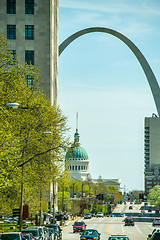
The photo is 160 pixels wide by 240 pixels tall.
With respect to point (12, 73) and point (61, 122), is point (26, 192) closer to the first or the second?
point (61, 122)

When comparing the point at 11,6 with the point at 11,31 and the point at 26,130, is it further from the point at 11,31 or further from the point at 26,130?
the point at 26,130

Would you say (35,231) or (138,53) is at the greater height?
(138,53)

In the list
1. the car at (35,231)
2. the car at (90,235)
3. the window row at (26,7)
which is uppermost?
the window row at (26,7)

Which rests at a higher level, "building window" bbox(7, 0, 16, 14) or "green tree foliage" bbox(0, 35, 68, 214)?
"building window" bbox(7, 0, 16, 14)

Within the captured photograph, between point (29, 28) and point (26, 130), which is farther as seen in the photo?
point (29, 28)

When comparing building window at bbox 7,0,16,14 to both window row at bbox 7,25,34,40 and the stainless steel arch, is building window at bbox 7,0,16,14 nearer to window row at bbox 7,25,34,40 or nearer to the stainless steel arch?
window row at bbox 7,25,34,40

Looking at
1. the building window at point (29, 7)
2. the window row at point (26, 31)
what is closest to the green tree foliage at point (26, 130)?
the window row at point (26, 31)

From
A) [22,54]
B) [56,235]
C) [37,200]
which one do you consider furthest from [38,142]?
[22,54]

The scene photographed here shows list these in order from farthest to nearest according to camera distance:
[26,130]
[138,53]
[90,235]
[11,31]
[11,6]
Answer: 1. [138,53]
2. [11,6]
3. [11,31]
4. [90,235]
5. [26,130]

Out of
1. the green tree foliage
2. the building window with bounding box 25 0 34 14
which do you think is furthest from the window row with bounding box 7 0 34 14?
the green tree foliage

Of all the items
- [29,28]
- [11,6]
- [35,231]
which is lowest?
[35,231]

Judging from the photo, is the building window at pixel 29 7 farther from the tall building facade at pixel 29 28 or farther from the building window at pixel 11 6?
the building window at pixel 11 6

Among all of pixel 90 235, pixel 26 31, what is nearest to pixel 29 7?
pixel 26 31

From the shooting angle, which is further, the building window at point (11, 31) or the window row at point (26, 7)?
the window row at point (26, 7)
